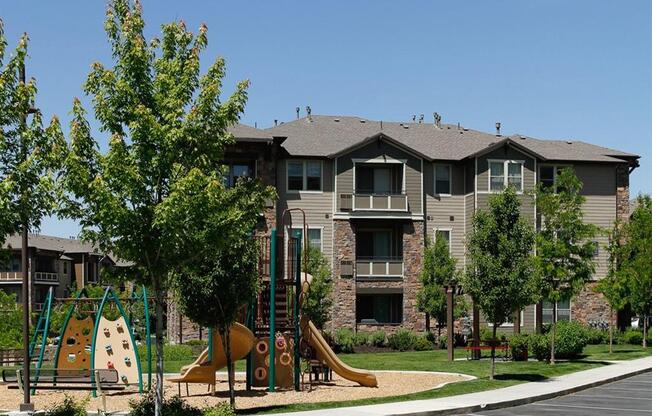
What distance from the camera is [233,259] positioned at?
2005 cm

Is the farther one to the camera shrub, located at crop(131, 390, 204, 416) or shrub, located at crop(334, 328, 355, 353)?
shrub, located at crop(334, 328, 355, 353)

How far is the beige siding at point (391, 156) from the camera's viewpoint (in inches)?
1966

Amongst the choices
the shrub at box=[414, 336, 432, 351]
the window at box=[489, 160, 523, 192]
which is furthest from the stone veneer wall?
the shrub at box=[414, 336, 432, 351]

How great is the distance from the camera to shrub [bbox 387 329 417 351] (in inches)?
1764

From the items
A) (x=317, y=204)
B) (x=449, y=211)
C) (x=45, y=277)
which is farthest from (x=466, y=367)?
(x=45, y=277)

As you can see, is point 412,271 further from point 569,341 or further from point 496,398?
point 496,398

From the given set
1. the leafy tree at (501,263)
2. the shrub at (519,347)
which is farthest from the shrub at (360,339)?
the leafy tree at (501,263)

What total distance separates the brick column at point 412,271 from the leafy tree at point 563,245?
1533cm

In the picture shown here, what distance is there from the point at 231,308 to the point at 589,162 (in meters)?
37.8

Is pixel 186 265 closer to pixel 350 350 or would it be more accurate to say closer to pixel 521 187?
pixel 350 350

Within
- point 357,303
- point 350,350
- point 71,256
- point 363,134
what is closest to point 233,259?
point 350,350

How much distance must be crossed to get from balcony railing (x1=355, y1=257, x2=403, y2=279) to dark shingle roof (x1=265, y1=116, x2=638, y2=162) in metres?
6.32

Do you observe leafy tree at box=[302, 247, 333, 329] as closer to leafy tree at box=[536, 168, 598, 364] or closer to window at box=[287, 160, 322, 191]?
window at box=[287, 160, 322, 191]

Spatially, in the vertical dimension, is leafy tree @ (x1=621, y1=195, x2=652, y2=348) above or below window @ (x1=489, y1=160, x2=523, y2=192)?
below
